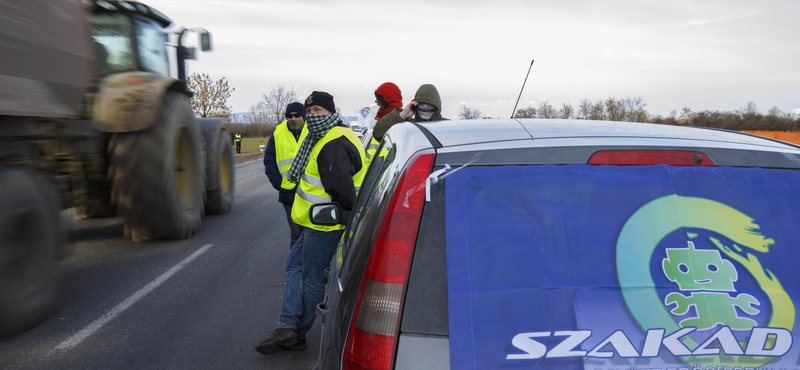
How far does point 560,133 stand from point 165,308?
14.3 feet

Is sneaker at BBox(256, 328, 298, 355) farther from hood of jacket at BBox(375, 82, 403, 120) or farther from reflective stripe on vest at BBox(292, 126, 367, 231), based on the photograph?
hood of jacket at BBox(375, 82, 403, 120)

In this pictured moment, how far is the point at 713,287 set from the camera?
1731 mm

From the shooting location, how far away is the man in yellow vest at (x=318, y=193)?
4.12m

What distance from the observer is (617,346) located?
167 centimetres

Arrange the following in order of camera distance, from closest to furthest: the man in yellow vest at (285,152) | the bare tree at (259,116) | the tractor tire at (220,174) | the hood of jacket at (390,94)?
1. the man in yellow vest at (285,152)
2. the hood of jacket at (390,94)
3. the tractor tire at (220,174)
4. the bare tree at (259,116)

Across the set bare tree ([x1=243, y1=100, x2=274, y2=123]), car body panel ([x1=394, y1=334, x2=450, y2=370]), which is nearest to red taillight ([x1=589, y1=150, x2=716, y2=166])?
car body panel ([x1=394, y1=334, x2=450, y2=370])

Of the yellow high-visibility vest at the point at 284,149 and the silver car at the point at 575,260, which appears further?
the yellow high-visibility vest at the point at 284,149

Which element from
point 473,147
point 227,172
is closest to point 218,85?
point 227,172

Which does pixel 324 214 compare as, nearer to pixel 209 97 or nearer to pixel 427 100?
pixel 427 100

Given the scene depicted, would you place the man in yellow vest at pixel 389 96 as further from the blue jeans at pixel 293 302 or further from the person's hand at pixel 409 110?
the blue jeans at pixel 293 302

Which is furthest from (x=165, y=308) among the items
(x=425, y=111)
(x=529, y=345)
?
(x=529, y=345)

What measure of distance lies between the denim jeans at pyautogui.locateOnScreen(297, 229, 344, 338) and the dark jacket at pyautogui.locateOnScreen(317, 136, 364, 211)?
0.92 ft

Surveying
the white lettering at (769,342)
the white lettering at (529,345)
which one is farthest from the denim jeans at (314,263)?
the white lettering at (769,342)

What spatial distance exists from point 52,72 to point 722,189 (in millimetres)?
4960
